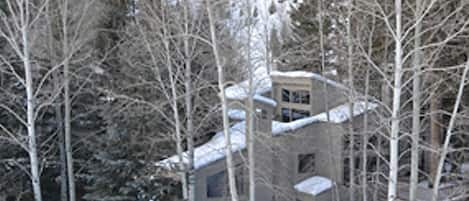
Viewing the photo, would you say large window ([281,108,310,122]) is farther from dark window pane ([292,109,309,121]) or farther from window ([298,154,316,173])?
window ([298,154,316,173])

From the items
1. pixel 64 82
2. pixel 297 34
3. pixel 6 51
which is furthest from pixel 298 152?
pixel 6 51

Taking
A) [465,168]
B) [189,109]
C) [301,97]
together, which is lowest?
[465,168]

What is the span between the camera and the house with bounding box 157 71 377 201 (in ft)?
45.6

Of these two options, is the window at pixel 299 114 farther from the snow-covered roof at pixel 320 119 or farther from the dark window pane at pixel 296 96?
the snow-covered roof at pixel 320 119

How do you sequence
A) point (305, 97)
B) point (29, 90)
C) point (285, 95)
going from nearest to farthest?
1. point (29, 90)
2. point (305, 97)
3. point (285, 95)

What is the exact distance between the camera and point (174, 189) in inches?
488

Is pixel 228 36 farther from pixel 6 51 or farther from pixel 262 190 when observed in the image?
pixel 6 51

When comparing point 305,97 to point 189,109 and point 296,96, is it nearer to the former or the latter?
point 296,96

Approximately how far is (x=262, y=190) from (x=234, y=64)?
5007 millimetres

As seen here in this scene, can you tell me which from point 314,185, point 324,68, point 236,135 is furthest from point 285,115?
point 324,68

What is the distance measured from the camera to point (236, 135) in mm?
14664

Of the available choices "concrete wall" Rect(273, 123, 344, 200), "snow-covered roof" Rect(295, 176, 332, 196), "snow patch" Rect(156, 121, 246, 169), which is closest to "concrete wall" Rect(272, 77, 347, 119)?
"concrete wall" Rect(273, 123, 344, 200)

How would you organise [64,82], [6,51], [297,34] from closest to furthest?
1. [64,82]
2. [6,51]
3. [297,34]

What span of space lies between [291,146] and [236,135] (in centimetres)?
212
